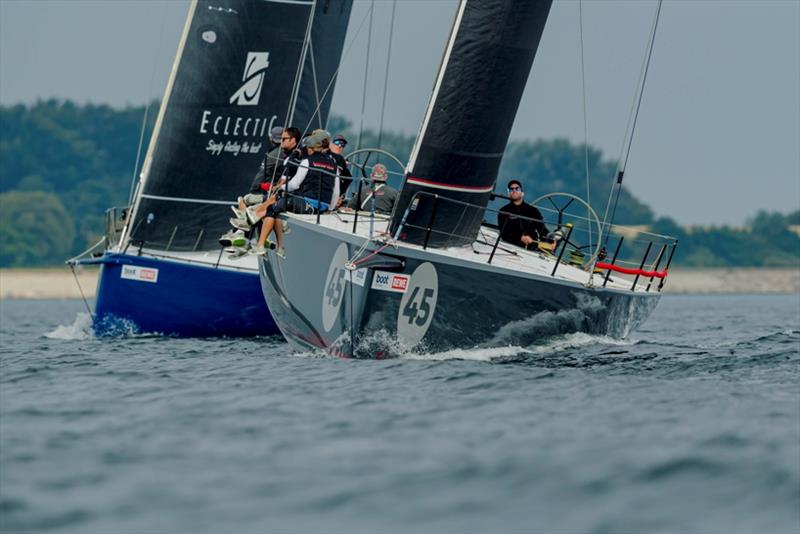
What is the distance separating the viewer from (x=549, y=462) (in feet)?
18.0

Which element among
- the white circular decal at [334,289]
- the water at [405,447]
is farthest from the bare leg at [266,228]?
the water at [405,447]

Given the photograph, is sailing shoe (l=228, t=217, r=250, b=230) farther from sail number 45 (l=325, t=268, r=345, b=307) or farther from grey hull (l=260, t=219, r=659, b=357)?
sail number 45 (l=325, t=268, r=345, b=307)

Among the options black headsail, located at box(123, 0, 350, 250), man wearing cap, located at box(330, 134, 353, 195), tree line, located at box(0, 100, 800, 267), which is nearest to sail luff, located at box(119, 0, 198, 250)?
black headsail, located at box(123, 0, 350, 250)

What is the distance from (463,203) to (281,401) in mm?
3031

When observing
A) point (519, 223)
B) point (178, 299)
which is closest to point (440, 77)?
point (519, 223)

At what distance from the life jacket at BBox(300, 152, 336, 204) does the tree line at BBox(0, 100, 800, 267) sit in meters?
51.0

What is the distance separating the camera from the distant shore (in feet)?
180

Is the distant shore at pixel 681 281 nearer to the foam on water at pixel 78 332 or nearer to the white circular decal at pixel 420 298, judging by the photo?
the foam on water at pixel 78 332

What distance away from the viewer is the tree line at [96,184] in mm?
63312

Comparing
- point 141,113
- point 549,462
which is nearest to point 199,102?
point 549,462

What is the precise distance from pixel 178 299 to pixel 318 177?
3.76 meters

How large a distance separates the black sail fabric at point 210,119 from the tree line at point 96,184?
154 ft

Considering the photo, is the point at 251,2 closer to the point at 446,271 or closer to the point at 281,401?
the point at 446,271

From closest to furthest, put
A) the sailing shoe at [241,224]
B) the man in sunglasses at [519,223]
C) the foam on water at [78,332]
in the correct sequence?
1. the sailing shoe at [241,224]
2. the man in sunglasses at [519,223]
3. the foam on water at [78,332]
